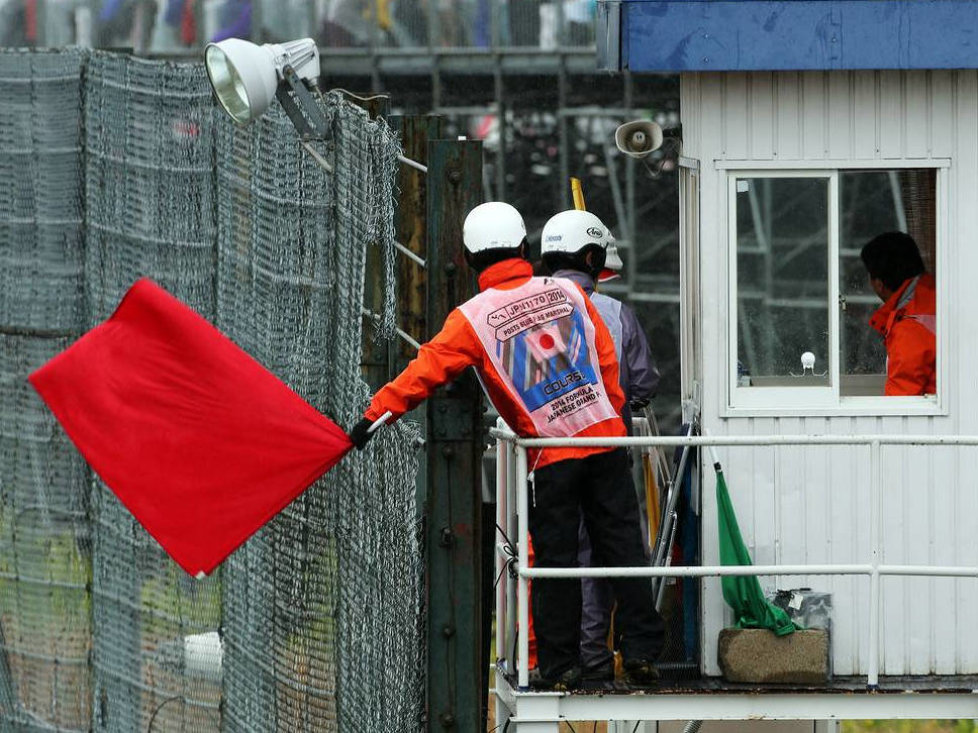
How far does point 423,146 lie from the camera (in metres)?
9.12

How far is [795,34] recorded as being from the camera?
9.20 metres

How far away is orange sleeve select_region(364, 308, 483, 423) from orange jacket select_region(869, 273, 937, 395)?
2.29m

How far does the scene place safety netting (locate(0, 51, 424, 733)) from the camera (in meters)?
8.28

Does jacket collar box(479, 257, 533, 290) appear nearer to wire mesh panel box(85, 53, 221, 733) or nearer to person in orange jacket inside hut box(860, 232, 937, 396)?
wire mesh panel box(85, 53, 221, 733)

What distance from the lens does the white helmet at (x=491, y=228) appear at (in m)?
8.23

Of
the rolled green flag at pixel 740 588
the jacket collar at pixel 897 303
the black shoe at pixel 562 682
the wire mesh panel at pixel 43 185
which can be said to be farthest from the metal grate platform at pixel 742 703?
the wire mesh panel at pixel 43 185

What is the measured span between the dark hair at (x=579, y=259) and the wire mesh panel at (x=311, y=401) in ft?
3.82

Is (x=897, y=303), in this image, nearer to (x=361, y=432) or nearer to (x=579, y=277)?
(x=579, y=277)

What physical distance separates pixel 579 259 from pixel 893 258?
152 centimetres

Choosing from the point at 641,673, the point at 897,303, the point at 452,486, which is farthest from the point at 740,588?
the point at 897,303

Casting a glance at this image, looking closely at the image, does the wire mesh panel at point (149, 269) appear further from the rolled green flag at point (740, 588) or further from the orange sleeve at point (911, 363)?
the orange sleeve at point (911, 363)

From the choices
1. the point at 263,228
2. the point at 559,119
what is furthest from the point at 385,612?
the point at 559,119

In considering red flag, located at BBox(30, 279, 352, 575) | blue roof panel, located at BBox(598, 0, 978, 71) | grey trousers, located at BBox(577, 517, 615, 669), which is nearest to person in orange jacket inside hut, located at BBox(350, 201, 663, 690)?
grey trousers, located at BBox(577, 517, 615, 669)

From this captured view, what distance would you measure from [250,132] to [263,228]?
1.28 feet
